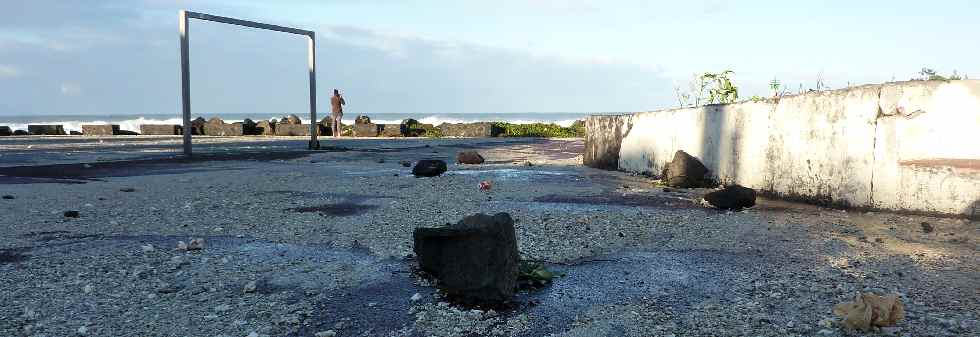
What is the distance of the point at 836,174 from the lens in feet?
16.7

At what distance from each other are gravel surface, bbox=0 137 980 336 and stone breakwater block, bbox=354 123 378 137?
52.0 feet

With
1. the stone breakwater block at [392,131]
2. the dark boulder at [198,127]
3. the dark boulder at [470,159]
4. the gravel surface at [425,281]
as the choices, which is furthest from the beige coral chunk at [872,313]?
the dark boulder at [198,127]

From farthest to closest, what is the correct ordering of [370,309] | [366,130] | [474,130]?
[366,130], [474,130], [370,309]

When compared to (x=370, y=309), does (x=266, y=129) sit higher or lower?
higher

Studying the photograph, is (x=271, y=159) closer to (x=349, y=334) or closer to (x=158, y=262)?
(x=158, y=262)

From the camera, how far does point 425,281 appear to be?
2.89 metres

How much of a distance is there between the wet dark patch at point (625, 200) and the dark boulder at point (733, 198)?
0.17 meters

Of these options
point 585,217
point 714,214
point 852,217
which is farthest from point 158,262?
point 852,217

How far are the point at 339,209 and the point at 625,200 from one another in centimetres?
225

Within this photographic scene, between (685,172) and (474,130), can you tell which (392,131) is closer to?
(474,130)

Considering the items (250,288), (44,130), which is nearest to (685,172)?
(250,288)

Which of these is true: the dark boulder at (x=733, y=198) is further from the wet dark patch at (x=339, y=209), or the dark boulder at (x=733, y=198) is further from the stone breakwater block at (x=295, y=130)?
the stone breakwater block at (x=295, y=130)

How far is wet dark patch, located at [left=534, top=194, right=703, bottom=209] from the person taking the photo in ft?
17.5

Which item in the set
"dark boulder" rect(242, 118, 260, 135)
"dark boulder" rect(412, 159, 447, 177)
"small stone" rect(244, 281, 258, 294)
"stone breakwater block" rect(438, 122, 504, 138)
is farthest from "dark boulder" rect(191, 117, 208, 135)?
"small stone" rect(244, 281, 258, 294)
